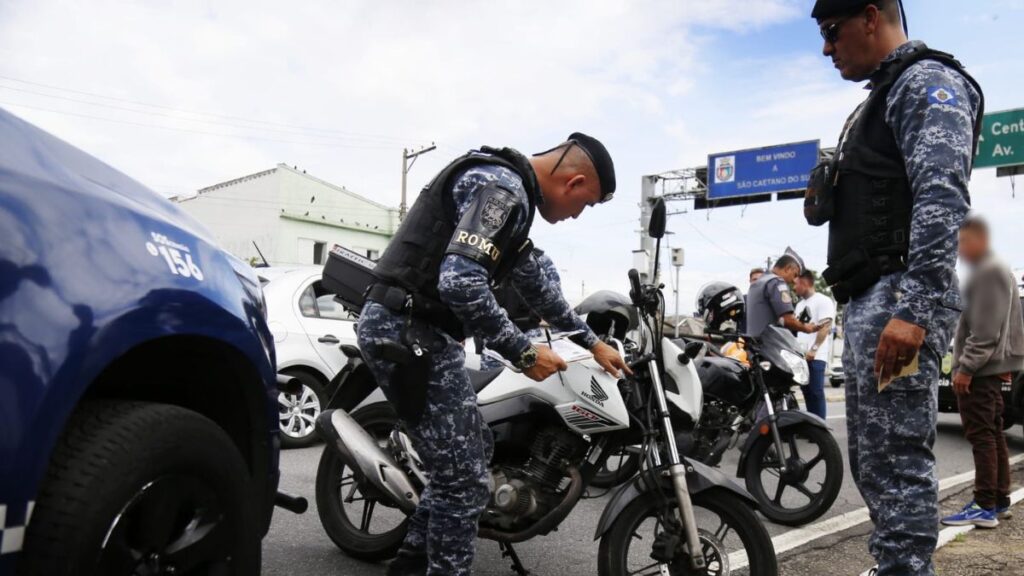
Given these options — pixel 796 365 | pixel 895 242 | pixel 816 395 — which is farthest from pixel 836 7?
pixel 816 395

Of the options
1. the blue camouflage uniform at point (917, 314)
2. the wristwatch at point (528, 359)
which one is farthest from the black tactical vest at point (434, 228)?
the blue camouflage uniform at point (917, 314)

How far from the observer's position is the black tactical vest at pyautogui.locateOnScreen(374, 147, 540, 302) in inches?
104

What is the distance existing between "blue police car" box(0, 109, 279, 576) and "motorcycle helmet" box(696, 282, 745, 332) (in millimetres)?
3999

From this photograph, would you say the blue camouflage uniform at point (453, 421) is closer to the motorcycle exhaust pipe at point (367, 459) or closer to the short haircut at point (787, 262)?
the motorcycle exhaust pipe at point (367, 459)

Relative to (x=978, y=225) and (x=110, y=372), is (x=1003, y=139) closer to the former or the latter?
(x=978, y=225)

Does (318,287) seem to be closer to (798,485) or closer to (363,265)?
(363,265)

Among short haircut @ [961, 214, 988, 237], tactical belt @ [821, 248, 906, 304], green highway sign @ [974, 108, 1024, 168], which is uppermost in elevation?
green highway sign @ [974, 108, 1024, 168]

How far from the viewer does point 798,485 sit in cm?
441

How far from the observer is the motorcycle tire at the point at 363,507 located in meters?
3.38

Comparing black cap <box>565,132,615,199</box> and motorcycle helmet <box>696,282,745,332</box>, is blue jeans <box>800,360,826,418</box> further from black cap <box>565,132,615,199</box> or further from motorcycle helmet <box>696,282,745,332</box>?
black cap <box>565,132,615,199</box>

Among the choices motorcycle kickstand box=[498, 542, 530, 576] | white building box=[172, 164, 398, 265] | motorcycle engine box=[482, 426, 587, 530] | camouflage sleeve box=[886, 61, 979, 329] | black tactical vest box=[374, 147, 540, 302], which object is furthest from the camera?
white building box=[172, 164, 398, 265]

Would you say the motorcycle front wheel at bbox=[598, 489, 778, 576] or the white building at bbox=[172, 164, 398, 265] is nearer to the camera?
the motorcycle front wheel at bbox=[598, 489, 778, 576]

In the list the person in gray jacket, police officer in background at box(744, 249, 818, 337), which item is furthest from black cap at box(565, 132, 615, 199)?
police officer in background at box(744, 249, 818, 337)

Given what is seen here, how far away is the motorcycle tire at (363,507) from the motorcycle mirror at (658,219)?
1396 millimetres
